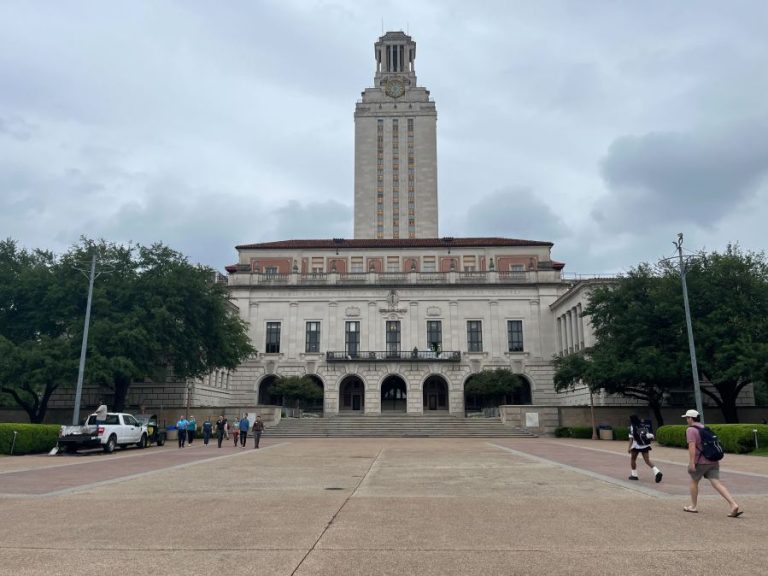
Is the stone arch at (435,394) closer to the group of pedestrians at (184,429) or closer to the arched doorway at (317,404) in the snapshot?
the arched doorway at (317,404)

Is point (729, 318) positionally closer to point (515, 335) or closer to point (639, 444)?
point (639, 444)


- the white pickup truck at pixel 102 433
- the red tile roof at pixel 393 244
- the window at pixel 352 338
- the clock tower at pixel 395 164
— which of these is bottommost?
the white pickup truck at pixel 102 433

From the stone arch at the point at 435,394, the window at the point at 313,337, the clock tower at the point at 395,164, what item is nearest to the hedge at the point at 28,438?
the window at the point at 313,337

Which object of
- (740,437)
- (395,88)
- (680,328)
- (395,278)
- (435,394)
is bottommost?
(740,437)

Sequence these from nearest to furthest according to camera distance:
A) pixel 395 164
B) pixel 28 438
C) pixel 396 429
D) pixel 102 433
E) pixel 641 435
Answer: pixel 641 435
pixel 28 438
pixel 102 433
pixel 396 429
pixel 395 164

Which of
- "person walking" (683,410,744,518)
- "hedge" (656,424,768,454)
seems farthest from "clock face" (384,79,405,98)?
"person walking" (683,410,744,518)

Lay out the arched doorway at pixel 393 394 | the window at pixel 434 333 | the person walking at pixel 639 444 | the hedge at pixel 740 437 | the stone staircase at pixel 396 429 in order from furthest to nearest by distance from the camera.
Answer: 1. the window at pixel 434 333
2. the arched doorway at pixel 393 394
3. the stone staircase at pixel 396 429
4. the hedge at pixel 740 437
5. the person walking at pixel 639 444

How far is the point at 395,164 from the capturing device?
103 m

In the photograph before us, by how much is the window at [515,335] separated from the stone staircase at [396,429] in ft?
54.8

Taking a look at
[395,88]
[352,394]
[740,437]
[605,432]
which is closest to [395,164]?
[395,88]

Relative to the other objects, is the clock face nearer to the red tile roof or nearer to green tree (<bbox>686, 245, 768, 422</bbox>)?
the red tile roof

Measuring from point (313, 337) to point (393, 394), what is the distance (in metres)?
10.3

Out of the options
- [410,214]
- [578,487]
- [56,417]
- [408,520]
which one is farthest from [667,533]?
[410,214]

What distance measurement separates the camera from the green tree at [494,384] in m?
54.1
